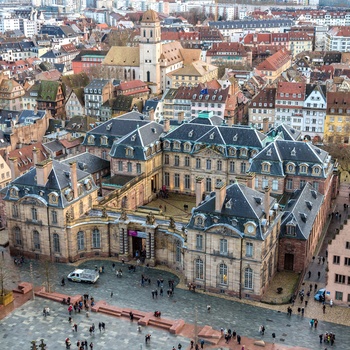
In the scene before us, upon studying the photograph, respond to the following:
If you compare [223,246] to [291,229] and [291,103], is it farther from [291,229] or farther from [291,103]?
[291,103]

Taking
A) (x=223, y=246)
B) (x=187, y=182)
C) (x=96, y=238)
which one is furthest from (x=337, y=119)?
(x=223, y=246)

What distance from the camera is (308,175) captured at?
357 feet

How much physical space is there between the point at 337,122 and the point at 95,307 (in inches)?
3899

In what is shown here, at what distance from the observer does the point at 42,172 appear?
307ft

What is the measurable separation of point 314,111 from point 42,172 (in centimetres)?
9179

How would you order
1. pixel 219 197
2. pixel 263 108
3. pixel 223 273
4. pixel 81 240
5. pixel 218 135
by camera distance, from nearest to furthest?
1. pixel 219 197
2. pixel 223 273
3. pixel 81 240
4. pixel 218 135
5. pixel 263 108

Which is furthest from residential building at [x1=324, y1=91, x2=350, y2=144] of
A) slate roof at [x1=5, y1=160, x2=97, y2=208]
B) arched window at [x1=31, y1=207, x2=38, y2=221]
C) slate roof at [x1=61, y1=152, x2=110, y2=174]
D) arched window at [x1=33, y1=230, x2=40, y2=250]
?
arched window at [x1=31, y1=207, x2=38, y2=221]

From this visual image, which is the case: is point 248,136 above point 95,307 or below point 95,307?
above

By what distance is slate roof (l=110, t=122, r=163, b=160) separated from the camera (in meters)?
118

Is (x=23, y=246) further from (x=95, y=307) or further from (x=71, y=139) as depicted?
(x=71, y=139)

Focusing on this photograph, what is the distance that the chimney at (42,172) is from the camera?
93.7m

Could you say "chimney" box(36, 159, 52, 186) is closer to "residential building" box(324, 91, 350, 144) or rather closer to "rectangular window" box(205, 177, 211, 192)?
"rectangular window" box(205, 177, 211, 192)

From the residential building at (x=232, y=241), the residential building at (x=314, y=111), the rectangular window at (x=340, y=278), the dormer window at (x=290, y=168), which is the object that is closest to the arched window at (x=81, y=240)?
the residential building at (x=232, y=241)

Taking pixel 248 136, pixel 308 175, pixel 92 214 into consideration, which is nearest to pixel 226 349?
pixel 92 214
